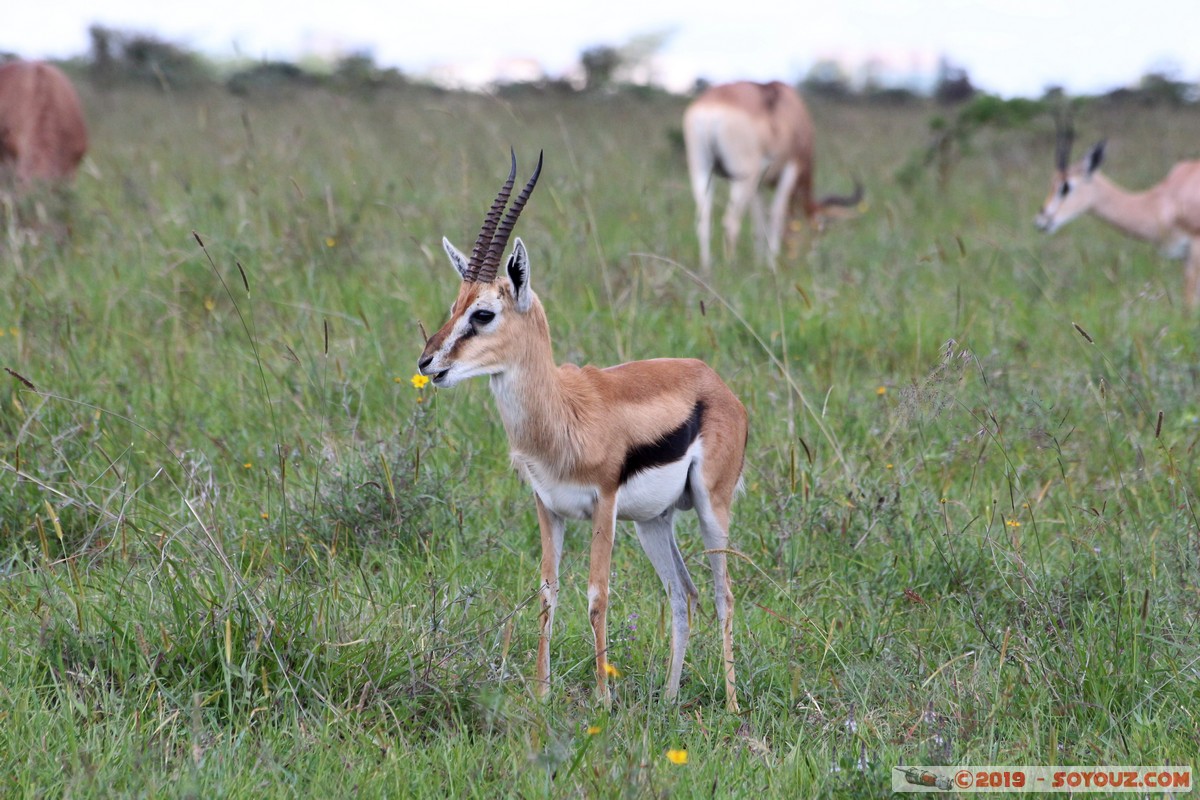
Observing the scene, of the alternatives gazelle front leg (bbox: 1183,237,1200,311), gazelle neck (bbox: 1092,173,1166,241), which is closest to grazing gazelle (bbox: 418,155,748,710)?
gazelle front leg (bbox: 1183,237,1200,311)

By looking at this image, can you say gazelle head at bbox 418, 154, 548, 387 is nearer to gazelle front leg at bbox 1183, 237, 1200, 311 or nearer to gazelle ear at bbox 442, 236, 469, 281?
gazelle ear at bbox 442, 236, 469, 281

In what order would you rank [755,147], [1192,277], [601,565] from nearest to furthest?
[601,565]
[1192,277]
[755,147]

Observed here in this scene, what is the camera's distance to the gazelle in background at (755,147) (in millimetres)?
10266

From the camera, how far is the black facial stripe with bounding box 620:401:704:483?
11.2ft

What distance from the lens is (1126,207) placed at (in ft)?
31.8

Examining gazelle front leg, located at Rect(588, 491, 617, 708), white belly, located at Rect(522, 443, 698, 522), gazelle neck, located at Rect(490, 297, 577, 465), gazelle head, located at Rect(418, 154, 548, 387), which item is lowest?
gazelle front leg, located at Rect(588, 491, 617, 708)

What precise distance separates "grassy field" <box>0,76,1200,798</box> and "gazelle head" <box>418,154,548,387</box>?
64cm

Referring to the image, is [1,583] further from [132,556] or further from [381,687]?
[381,687]

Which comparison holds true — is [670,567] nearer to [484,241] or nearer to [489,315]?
[489,315]

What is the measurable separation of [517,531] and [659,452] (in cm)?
111

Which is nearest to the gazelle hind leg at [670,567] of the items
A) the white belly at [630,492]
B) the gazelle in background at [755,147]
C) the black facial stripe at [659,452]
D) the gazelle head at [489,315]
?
the white belly at [630,492]

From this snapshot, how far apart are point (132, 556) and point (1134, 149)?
47.1ft

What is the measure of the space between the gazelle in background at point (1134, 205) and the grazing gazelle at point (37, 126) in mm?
7927

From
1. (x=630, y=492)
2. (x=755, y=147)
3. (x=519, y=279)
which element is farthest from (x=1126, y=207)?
(x=519, y=279)
